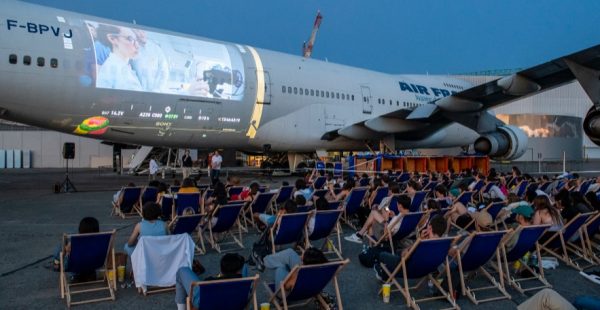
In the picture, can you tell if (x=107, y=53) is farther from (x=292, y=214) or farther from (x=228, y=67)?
(x=292, y=214)

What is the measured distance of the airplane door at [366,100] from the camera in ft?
75.9

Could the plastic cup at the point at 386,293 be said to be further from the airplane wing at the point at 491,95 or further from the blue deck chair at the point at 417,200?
the airplane wing at the point at 491,95

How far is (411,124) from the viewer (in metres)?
20.6

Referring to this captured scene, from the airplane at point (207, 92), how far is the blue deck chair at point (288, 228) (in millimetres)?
8301

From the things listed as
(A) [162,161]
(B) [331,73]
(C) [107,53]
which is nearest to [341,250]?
(C) [107,53]

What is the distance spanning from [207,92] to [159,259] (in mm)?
11749

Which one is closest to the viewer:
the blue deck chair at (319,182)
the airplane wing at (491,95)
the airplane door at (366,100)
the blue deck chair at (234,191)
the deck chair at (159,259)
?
the deck chair at (159,259)

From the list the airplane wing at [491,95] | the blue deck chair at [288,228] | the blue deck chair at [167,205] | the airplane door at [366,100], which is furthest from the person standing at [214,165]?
the blue deck chair at [288,228]

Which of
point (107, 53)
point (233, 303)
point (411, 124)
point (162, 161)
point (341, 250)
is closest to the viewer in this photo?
point (233, 303)

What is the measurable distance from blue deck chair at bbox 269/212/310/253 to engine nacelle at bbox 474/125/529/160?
14.2 metres

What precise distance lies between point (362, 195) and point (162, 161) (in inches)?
789

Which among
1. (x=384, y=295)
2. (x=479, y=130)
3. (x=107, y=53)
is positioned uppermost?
(x=107, y=53)

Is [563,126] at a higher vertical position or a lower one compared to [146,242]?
higher

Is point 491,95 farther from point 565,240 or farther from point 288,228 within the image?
point 288,228
